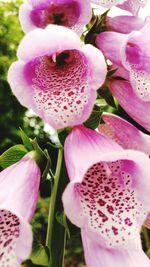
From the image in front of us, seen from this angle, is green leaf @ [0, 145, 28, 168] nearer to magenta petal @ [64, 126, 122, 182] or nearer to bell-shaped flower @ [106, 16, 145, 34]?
magenta petal @ [64, 126, 122, 182]

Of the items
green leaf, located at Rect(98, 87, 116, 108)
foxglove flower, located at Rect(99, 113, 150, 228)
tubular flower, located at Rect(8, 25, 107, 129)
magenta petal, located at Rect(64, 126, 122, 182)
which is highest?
tubular flower, located at Rect(8, 25, 107, 129)

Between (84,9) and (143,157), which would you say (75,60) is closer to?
(84,9)

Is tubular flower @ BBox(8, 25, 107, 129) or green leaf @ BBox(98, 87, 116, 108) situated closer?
tubular flower @ BBox(8, 25, 107, 129)

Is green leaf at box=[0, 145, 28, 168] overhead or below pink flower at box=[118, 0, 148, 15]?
below

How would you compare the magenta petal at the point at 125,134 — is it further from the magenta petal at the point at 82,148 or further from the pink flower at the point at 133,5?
the pink flower at the point at 133,5

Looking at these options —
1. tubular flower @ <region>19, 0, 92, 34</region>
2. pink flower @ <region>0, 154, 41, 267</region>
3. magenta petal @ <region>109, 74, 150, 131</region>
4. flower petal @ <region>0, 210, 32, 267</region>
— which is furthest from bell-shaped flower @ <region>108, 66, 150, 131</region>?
flower petal @ <region>0, 210, 32, 267</region>

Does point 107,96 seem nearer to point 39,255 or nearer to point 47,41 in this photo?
point 47,41

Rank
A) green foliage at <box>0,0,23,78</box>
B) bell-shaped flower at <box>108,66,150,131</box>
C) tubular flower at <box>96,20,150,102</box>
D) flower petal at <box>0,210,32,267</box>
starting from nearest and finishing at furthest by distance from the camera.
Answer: flower petal at <box>0,210,32,267</box>, tubular flower at <box>96,20,150,102</box>, bell-shaped flower at <box>108,66,150,131</box>, green foliage at <box>0,0,23,78</box>
